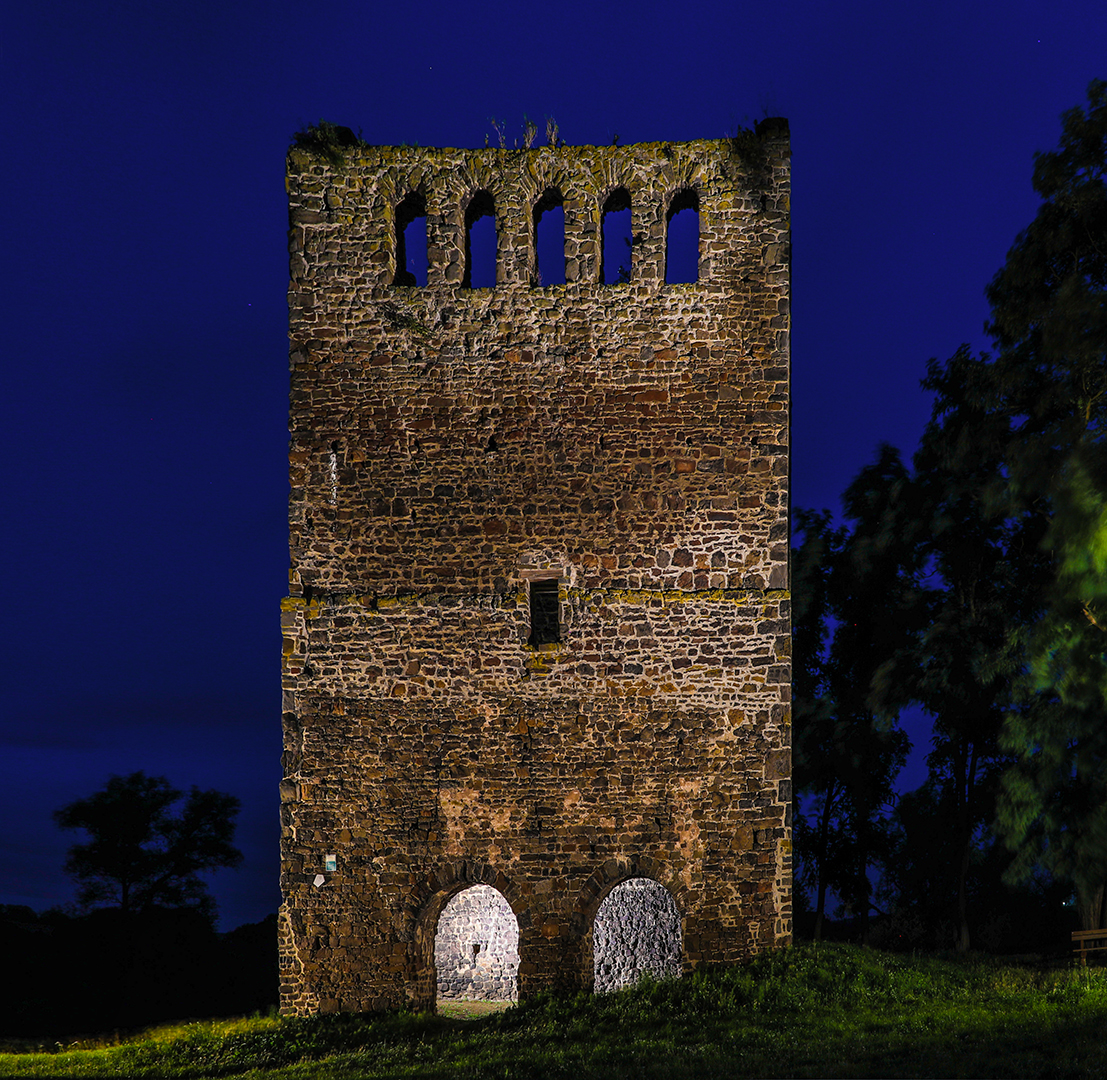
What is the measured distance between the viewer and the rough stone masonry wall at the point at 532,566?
1012cm

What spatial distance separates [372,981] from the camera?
1012 centimetres

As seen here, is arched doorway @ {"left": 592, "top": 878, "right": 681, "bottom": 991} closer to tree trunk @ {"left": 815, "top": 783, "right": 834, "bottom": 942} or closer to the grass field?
the grass field

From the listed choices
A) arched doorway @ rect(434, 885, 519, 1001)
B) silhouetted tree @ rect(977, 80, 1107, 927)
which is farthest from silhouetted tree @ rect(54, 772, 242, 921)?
silhouetted tree @ rect(977, 80, 1107, 927)

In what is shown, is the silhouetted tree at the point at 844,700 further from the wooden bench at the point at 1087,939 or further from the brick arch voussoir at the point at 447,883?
the brick arch voussoir at the point at 447,883

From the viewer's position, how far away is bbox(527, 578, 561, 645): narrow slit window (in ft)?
34.8

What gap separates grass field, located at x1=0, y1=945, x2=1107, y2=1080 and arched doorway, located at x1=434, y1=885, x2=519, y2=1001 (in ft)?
7.33

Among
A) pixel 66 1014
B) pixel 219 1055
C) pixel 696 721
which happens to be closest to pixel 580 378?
pixel 696 721

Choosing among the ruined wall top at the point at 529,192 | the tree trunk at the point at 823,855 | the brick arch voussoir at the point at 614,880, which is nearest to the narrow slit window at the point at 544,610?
the brick arch voussoir at the point at 614,880

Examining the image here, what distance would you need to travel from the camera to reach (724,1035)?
27.3ft

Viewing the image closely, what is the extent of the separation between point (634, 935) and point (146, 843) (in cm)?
1344

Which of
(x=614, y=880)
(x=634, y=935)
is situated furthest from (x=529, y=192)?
(x=634, y=935)

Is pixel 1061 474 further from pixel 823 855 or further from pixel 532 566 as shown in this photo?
pixel 823 855

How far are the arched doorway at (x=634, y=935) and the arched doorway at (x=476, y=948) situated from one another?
67.4 inches

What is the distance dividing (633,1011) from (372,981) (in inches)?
116
